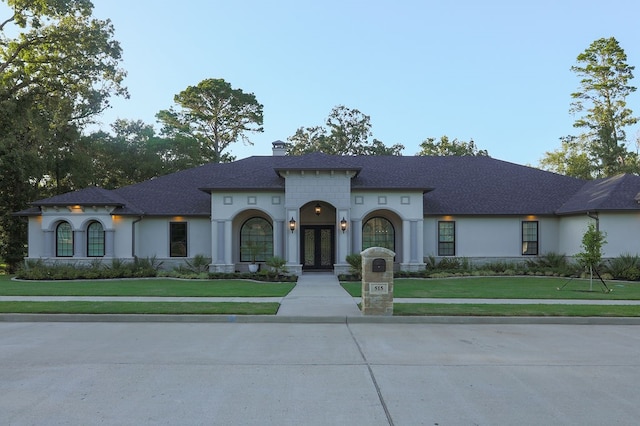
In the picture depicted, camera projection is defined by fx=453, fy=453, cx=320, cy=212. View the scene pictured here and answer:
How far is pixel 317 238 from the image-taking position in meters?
24.0

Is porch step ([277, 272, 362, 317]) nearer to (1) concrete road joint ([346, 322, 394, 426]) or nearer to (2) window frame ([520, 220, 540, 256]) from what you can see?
(1) concrete road joint ([346, 322, 394, 426])

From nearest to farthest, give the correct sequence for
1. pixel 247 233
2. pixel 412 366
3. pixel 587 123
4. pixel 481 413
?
pixel 481 413, pixel 412 366, pixel 247 233, pixel 587 123

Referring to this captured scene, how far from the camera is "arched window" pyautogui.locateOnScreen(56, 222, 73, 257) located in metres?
22.8

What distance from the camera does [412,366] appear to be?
264 inches

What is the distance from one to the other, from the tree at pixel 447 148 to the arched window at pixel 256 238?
30384 mm

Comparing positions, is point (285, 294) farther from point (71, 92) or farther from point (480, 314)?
point (71, 92)

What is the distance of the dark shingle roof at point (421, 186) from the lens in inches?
872

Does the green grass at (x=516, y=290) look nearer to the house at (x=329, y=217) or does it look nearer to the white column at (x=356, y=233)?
the white column at (x=356, y=233)

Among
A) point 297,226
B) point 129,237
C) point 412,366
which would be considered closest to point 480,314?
point 412,366

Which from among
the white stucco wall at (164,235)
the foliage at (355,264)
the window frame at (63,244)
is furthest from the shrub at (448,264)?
the window frame at (63,244)

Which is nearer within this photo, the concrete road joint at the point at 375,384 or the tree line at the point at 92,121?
the concrete road joint at the point at 375,384

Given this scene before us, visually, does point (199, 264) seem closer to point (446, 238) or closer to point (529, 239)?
point (446, 238)

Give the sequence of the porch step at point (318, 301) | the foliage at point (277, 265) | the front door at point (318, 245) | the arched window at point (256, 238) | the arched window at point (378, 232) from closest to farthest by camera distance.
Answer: the porch step at point (318, 301) < the foliage at point (277, 265) < the arched window at point (256, 238) < the arched window at point (378, 232) < the front door at point (318, 245)

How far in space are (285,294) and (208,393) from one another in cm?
920
